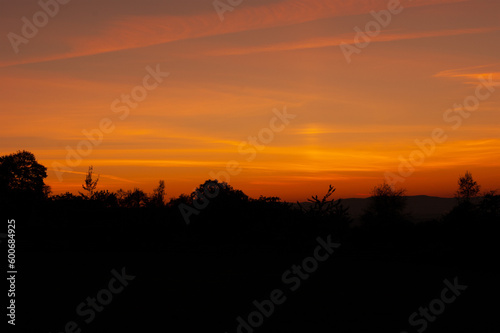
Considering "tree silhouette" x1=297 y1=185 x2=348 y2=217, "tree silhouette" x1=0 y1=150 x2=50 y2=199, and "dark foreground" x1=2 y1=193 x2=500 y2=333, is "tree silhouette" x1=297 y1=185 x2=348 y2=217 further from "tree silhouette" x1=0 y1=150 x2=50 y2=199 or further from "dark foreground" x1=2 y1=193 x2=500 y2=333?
"tree silhouette" x1=0 y1=150 x2=50 y2=199

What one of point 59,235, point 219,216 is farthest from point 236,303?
point 59,235

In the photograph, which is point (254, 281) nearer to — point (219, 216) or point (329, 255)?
point (329, 255)

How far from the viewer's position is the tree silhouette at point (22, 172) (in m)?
81.6

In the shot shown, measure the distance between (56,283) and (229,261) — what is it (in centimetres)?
1103

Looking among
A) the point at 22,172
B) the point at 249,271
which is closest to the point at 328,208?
the point at 249,271

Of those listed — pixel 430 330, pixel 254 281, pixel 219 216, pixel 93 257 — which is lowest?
pixel 430 330

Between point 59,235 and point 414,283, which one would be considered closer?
point 414,283

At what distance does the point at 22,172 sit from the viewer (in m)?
83.8

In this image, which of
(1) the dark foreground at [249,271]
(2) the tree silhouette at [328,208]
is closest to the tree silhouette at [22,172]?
(1) the dark foreground at [249,271]

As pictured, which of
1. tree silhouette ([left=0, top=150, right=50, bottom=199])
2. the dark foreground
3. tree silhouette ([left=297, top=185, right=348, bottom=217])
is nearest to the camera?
the dark foreground

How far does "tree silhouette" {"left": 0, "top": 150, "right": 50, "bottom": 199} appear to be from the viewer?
81.6 metres

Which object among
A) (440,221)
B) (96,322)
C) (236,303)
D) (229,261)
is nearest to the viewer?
(96,322)

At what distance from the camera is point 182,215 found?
3756 centimetres

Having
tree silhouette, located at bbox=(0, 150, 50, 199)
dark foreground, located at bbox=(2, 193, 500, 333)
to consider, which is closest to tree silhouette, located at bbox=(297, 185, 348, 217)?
dark foreground, located at bbox=(2, 193, 500, 333)
